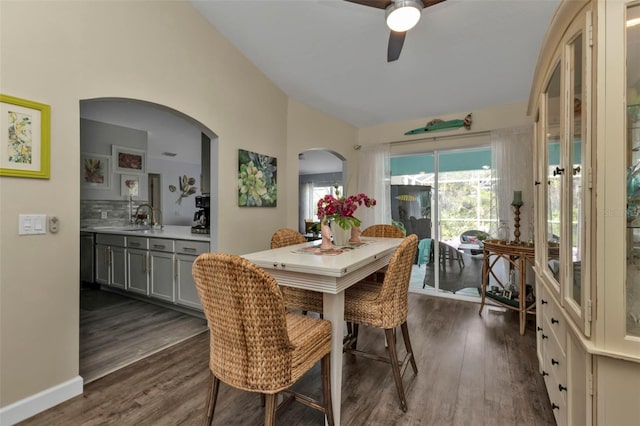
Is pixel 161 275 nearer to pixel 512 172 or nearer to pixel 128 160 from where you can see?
pixel 128 160

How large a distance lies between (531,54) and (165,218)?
6.80m

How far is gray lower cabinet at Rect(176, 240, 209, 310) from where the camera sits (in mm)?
3018

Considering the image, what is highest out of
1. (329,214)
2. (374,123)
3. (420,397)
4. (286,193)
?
(374,123)

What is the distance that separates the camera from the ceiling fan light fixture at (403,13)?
1.79 metres

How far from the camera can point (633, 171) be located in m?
0.96

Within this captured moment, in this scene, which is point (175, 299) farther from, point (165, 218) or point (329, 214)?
point (165, 218)

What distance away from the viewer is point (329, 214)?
2.20 meters

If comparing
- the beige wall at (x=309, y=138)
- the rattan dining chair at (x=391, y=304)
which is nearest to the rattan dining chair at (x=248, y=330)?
the rattan dining chair at (x=391, y=304)

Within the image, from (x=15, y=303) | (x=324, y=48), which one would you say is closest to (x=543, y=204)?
(x=324, y=48)

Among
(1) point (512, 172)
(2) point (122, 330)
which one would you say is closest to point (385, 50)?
(1) point (512, 172)

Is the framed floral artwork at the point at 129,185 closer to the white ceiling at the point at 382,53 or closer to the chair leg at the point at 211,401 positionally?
the white ceiling at the point at 382,53

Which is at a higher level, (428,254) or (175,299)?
(428,254)

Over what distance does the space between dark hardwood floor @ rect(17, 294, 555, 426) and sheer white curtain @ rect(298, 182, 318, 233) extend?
7280 millimetres

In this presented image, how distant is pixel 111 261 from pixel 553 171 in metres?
4.57
